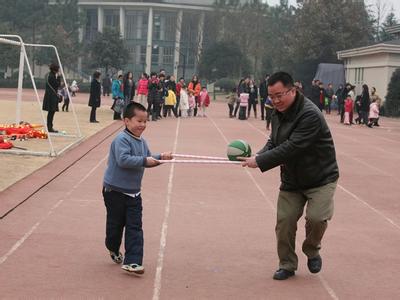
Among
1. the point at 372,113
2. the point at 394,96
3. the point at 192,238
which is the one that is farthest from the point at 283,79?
the point at 394,96

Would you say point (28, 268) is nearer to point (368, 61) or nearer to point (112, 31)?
point (368, 61)

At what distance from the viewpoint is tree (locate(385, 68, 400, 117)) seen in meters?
35.2

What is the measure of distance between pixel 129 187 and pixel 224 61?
63413 millimetres

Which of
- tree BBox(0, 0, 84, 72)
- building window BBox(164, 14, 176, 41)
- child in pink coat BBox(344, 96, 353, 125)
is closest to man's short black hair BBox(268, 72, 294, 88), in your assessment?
child in pink coat BBox(344, 96, 353, 125)

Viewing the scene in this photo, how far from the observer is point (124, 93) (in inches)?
931

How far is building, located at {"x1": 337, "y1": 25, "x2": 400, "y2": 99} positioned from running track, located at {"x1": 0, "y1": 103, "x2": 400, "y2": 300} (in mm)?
25055

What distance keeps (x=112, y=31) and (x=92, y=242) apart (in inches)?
2611

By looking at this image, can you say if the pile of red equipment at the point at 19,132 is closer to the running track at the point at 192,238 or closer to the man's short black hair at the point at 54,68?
the man's short black hair at the point at 54,68

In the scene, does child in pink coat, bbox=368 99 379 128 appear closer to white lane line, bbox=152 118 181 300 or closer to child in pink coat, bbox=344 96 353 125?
child in pink coat, bbox=344 96 353 125

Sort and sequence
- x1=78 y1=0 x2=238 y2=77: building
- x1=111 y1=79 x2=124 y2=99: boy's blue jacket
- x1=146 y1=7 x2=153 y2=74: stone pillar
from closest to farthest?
x1=111 y1=79 x2=124 y2=99: boy's blue jacket → x1=78 y1=0 x2=238 y2=77: building → x1=146 y1=7 x2=153 y2=74: stone pillar

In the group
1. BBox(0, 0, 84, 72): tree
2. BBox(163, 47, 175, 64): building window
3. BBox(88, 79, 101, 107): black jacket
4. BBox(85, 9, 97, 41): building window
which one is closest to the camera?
BBox(88, 79, 101, 107): black jacket

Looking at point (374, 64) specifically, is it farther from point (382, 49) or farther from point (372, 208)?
point (372, 208)

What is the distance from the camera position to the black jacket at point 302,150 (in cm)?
529

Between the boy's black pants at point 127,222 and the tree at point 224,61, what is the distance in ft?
206
